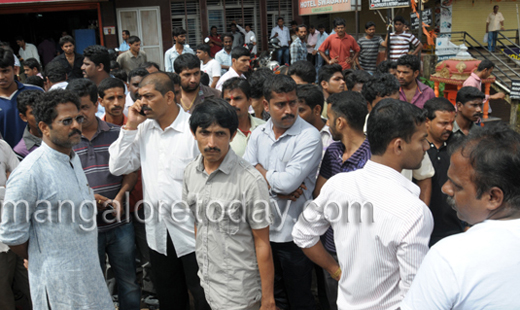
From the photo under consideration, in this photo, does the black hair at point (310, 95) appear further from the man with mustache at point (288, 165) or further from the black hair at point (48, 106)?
the black hair at point (48, 106)

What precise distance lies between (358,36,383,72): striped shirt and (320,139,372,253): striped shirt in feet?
22.1

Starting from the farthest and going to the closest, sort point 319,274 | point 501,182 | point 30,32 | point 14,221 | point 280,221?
point 30,32
point 319,274
point 280,221
point 14,221
point 501,182

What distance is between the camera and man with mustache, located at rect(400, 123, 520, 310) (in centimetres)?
121

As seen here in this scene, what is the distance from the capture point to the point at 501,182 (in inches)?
52.7

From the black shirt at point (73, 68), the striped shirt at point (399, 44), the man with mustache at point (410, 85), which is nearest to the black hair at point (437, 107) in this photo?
the man with mustache at point (410, 85)

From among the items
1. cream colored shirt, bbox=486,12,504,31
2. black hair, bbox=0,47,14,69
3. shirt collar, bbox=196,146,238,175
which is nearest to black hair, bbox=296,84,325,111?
shirt collar, bbox=196,146,238,175

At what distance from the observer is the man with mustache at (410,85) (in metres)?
5.13

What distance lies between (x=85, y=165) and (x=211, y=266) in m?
1.40

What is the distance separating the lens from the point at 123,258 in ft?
11.0

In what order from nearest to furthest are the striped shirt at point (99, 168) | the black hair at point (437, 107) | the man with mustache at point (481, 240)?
the man with mustache at point (481, 240) → the striped shirt at point (99, 168) → the black hair at point (437, 107)

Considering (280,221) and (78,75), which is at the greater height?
(78,75)

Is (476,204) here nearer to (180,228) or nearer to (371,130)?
(371,130)

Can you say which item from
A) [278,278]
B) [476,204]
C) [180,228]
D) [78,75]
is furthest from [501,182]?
[78,75]

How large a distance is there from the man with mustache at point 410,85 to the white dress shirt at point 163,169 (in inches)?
123
